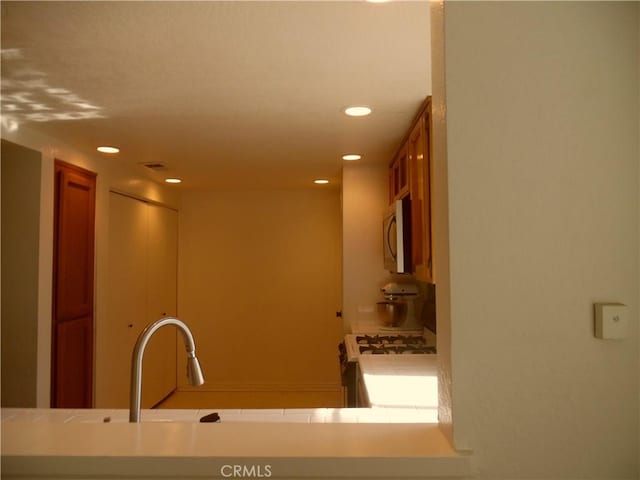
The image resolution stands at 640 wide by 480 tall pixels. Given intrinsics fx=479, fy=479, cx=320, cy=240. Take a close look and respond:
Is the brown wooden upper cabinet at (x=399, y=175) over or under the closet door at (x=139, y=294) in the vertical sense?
over

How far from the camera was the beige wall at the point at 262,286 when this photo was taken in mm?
5297

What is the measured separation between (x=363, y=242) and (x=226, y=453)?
3.07 m

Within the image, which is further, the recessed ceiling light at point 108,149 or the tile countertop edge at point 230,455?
the recessed ceiling light at point 108,149

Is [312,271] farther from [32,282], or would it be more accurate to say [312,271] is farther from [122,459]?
[122,459]

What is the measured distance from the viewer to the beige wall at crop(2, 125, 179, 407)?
9.30 feet

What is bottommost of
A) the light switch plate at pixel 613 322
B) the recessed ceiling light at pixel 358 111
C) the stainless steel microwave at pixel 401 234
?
the light switch plate at pixel 613 322

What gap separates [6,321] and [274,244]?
2.91 m

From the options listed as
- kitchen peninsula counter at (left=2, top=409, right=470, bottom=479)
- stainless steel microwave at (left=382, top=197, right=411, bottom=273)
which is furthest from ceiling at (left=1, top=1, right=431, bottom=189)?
kitchen peninsula counter at (left=2, top=409, right=470, bottom=479)

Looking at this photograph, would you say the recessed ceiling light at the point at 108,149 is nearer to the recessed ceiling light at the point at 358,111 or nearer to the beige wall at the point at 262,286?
the recessed ceiling light at the point at 358,111

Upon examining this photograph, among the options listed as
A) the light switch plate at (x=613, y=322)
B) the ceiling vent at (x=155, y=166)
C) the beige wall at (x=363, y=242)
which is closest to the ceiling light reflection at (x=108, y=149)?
the ceiling vent at (x=155, y=166)

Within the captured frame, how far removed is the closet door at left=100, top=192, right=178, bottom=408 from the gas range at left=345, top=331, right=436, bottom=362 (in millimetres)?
1888

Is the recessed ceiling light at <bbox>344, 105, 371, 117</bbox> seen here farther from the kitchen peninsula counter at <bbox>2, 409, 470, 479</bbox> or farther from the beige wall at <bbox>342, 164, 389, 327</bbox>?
the kitchen peninsula counter at <bbox>2, 409, 470, 479</bbox>

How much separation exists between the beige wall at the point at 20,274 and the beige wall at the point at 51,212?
0.03 metres

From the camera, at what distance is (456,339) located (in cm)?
98
